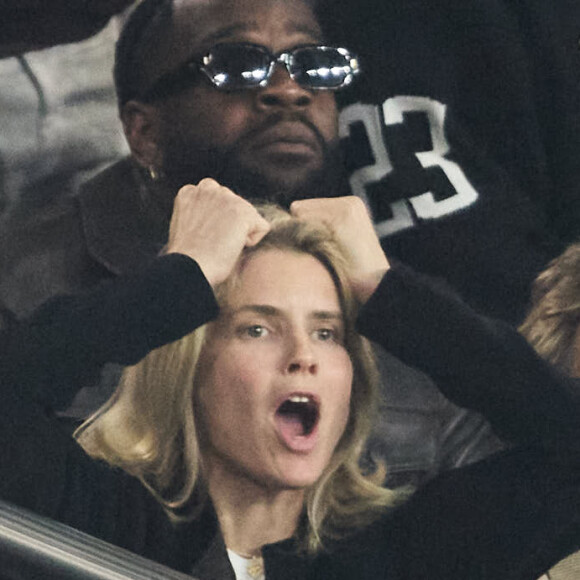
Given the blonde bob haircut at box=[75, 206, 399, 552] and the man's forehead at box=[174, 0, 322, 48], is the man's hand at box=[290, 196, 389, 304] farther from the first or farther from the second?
the man's forehead at box=[174, 0, 322, 48]

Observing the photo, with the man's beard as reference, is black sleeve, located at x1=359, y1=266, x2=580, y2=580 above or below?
below

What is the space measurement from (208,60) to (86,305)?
49 cm

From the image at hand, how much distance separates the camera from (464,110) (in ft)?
7.70

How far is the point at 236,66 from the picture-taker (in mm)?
2232

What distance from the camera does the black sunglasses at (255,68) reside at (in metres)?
2.21

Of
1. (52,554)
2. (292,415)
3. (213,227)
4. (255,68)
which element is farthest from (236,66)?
(52,554)

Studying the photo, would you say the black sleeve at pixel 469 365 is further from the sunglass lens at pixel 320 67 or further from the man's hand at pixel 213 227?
the sunglass lens at pixel 320 67

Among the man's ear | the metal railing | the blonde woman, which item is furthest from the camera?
the man's ear

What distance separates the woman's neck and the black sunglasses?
68 cm

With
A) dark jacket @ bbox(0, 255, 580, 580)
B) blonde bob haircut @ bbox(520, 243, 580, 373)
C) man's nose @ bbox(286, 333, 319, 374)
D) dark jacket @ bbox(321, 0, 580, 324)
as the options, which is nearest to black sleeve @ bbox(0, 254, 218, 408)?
dark jacket @ bbox(0, 255, 580, 580)

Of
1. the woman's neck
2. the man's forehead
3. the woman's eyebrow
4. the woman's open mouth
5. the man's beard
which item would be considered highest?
the man's forehead

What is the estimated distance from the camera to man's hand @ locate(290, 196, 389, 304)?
219 centimetres

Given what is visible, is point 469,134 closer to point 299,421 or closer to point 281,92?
point 281,92

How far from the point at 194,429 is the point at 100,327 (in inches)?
9.7
